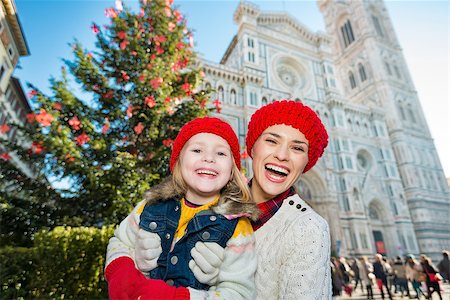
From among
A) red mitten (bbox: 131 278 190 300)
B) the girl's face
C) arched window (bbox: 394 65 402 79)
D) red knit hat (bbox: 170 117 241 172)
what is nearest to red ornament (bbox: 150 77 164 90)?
red knit hat (bbox: 170 117 241 172)

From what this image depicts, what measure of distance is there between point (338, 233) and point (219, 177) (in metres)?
23.5

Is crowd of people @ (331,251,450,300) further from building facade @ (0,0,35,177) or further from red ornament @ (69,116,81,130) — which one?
building facade @ (0,0,35,177)

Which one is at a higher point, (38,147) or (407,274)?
(38,147)

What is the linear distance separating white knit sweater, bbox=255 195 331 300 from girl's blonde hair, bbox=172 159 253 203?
0.91 ft

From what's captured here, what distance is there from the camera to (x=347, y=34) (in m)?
38.2

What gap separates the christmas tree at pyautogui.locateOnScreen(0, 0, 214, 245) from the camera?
17.6ft

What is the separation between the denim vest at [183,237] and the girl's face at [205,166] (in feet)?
0.64

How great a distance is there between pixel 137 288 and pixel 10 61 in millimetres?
20441

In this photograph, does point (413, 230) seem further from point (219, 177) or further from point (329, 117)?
point (219, 177)

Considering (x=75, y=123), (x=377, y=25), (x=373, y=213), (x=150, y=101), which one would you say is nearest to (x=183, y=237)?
(x=150, y=101)

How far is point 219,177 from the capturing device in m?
1.76

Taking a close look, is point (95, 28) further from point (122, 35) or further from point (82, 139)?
point (82, 139)

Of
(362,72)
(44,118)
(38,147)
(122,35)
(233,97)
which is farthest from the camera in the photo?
(362,72)

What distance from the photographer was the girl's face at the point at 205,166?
173 centimetres
